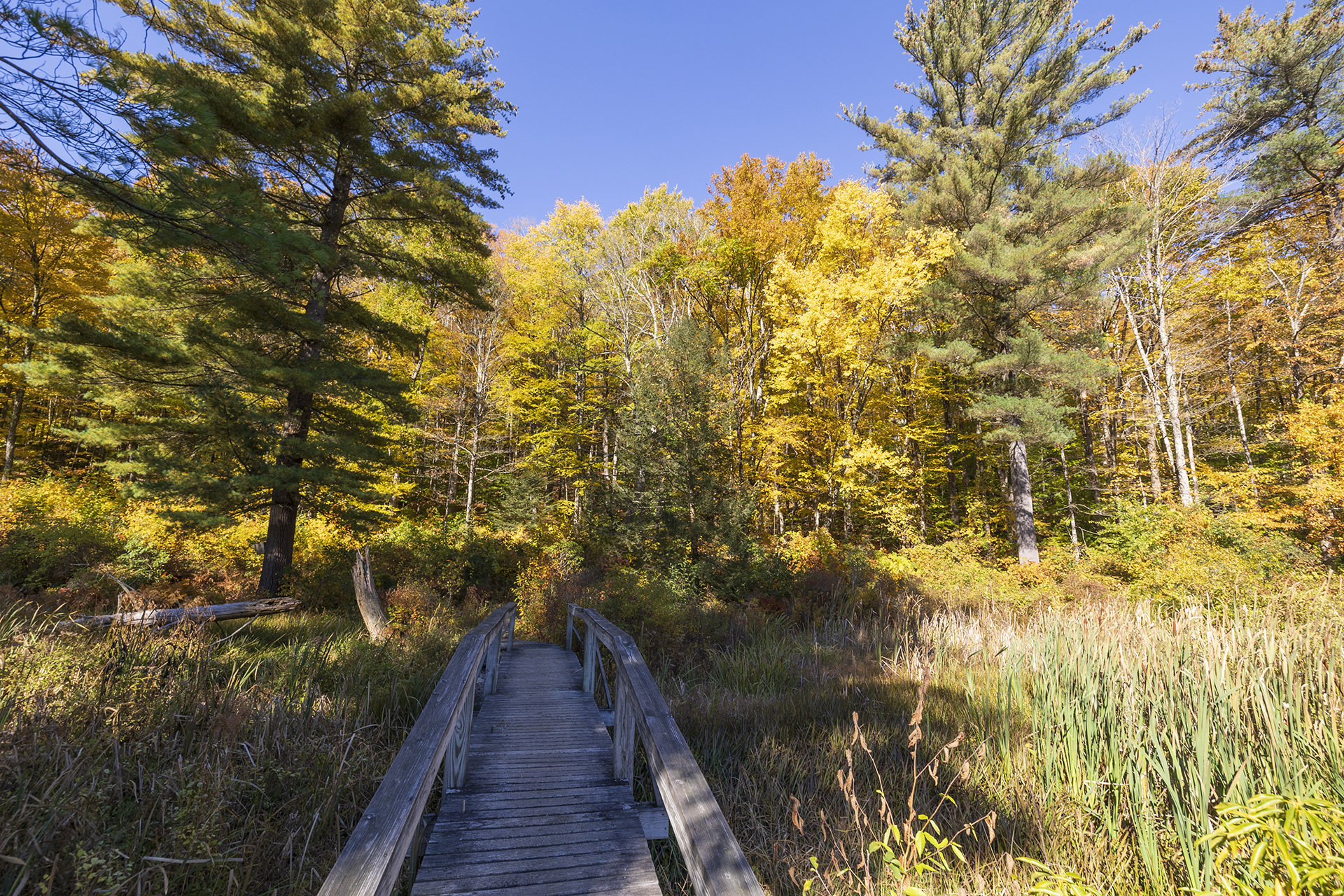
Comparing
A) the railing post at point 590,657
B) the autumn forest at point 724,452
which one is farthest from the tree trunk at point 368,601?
the railing post at point 590,657

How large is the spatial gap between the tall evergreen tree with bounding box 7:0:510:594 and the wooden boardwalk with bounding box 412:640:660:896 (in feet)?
23.4

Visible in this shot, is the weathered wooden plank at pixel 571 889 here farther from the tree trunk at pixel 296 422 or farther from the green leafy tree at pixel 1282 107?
the green leafy tree at pixel 1282 107

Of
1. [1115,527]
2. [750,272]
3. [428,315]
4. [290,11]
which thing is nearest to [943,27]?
[750,272]

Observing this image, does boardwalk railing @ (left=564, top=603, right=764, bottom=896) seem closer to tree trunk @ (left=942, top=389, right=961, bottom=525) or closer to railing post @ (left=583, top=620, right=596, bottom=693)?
railing post @ (left=583, top=620, right=596, bottom=693)

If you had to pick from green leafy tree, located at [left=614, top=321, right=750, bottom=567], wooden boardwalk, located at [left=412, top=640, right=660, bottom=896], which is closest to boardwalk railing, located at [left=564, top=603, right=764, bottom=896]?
wooden boardwalk, located at [left=412, top=640, right=660, bottom=896]

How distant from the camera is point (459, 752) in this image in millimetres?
3303

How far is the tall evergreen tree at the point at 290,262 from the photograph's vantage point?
8039mm

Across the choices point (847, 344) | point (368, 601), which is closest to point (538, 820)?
point (368, 601)

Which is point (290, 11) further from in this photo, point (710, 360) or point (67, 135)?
point (710, 360)

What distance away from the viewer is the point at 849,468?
14.0 metres

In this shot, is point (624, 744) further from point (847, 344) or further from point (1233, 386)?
point (1233, 386)

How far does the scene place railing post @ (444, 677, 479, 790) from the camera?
10.00 ft

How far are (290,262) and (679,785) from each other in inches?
436

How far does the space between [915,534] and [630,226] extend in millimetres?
14733
